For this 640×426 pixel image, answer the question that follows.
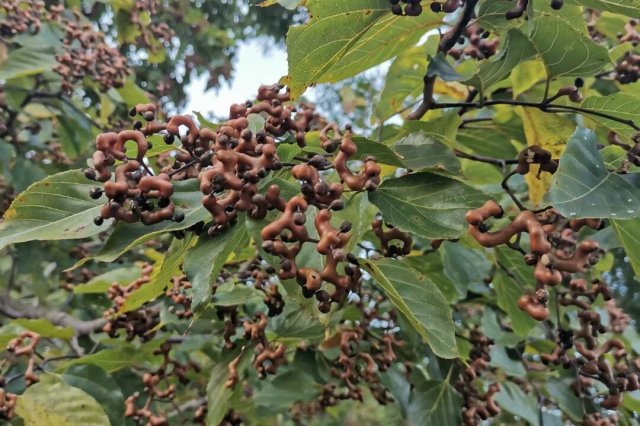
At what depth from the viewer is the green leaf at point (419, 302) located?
89 centimetres

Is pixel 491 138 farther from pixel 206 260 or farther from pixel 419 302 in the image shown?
pixel 206 260

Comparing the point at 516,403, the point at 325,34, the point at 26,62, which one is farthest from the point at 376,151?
the point at 26,62

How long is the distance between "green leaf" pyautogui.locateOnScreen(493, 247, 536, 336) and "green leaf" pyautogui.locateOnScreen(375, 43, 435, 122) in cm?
47

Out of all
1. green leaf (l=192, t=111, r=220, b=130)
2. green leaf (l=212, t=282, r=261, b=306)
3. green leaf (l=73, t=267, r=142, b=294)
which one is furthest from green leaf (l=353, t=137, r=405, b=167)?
green leaf (l=73, t=267, r=142, b=294)

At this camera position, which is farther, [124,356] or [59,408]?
[124,356]

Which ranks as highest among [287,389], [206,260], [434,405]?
[206,260]

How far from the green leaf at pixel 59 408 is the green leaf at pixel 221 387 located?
0.22 meters

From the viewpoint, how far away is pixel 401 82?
157 centimetres

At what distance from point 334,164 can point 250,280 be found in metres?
0.67

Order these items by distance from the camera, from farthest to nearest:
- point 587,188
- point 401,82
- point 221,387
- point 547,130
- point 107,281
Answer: point 107,281 < point 401,82 < point 221,387 < point 547,130 < point 587,188

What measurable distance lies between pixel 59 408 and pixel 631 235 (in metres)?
1.15

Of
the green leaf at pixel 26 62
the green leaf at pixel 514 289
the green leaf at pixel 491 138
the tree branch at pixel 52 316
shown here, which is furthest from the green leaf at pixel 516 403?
the green leaf at pixel 26 62

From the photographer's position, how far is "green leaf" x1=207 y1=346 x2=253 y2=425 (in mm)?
1335

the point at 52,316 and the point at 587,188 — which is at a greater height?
the point at 587,188
